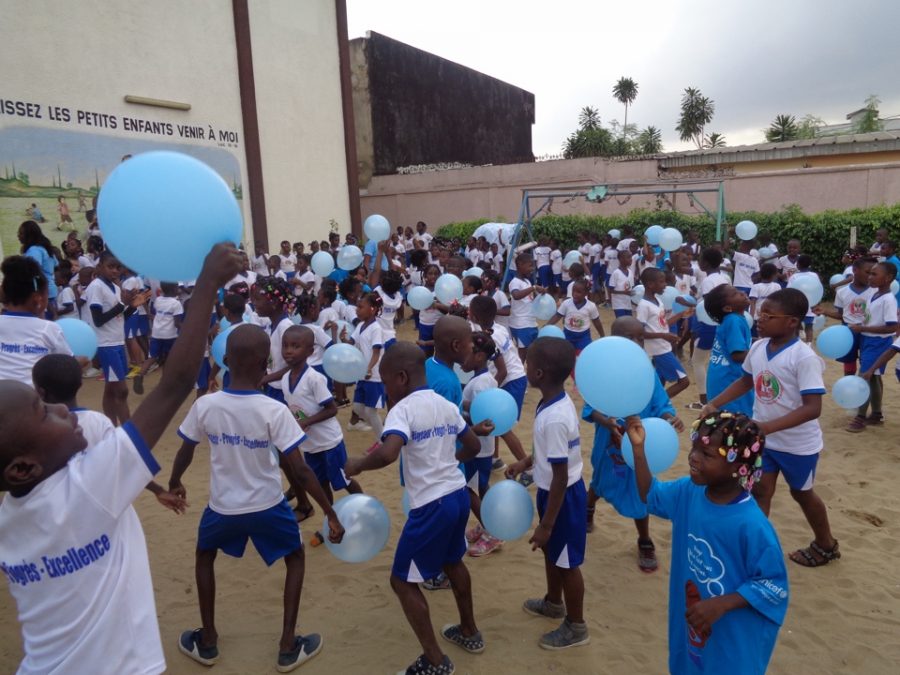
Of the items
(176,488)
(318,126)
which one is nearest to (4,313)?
(176,488)

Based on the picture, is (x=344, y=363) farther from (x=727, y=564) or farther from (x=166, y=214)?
(x=727, y=564)

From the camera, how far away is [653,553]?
392cm

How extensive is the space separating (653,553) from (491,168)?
20.2 metres

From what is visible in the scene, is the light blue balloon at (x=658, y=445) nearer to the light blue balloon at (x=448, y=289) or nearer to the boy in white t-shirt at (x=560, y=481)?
the boy in white t-shirt at (x=560, y=481)

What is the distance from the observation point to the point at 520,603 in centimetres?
358

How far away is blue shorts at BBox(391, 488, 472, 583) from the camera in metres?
2.83

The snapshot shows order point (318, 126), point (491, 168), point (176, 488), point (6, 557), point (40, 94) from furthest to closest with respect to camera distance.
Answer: point (491, 168)
point (318, 126)
point (40, 94)
point (176, 488)
point (6, 557)

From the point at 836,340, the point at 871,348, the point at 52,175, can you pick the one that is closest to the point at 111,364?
the point at 52,175

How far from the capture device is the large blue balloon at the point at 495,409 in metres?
3.46

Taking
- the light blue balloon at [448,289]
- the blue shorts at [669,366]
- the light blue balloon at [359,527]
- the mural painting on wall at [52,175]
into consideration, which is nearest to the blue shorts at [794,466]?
the light blue balloon at [359,527]

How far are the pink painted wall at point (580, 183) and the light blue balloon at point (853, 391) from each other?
12.4 meters

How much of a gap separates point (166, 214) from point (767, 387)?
10.7 feet

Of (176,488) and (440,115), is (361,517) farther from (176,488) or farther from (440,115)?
(440,115)

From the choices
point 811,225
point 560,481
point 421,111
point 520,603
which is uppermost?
point 421,111
